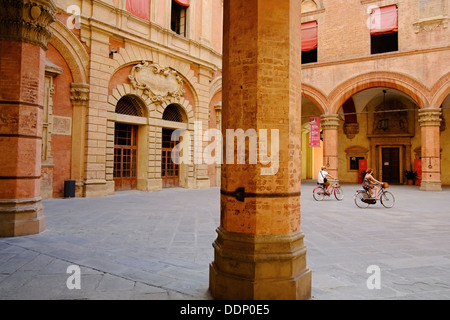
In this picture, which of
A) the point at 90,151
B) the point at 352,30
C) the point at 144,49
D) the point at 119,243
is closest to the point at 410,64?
the point at 352,30

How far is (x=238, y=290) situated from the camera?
285 cm

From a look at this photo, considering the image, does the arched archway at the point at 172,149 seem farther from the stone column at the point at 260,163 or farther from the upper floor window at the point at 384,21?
the stone column at the point at 260,163

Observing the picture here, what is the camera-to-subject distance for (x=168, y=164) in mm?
16078

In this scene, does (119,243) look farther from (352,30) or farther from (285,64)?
(352,30)

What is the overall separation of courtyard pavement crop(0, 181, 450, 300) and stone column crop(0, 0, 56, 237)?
1.71 ft

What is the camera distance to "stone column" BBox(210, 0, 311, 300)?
2.91 meters

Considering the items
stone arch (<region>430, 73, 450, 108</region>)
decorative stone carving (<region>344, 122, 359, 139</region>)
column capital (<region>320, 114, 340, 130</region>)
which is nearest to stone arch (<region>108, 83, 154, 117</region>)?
column capital (<region>320, 114, 340, 130</region>)

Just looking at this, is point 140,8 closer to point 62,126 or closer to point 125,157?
point 62,126

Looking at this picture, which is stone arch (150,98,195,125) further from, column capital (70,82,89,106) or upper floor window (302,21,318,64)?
A: upper floor window (302,21,318,64)

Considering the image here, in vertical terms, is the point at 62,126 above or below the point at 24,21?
below

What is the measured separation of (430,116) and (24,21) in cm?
1730

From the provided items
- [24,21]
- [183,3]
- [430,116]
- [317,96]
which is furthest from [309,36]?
[24,21]

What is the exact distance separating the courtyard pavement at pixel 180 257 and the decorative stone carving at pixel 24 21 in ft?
11.7

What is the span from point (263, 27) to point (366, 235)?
4596 mm
